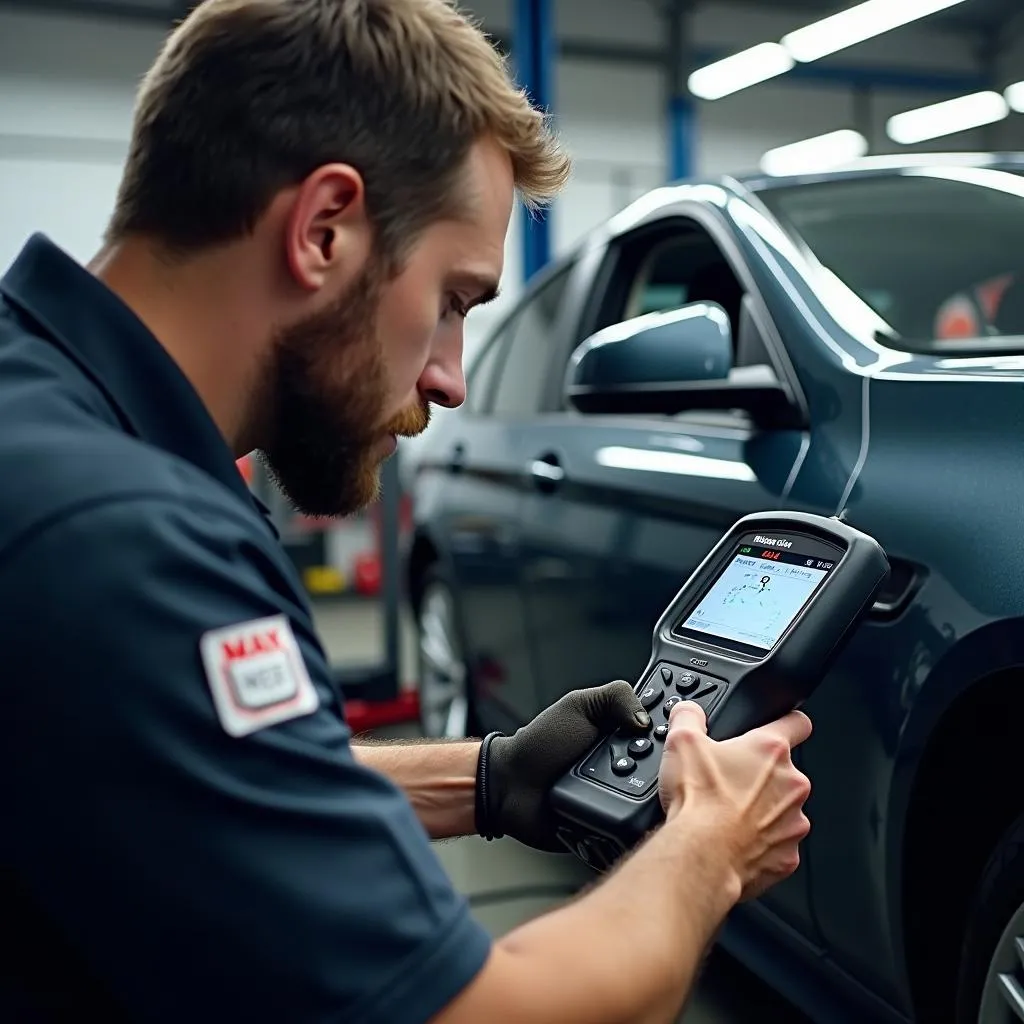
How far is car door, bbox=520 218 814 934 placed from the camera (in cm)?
157

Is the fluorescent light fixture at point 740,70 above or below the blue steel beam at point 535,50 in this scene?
above

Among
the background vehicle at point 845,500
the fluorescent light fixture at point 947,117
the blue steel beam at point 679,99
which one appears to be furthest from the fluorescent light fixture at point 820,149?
the background vehicle at point 845,500

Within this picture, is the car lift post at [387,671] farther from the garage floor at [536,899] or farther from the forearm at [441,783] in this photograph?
the forearm at [441,783]

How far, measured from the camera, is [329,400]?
0.86 m

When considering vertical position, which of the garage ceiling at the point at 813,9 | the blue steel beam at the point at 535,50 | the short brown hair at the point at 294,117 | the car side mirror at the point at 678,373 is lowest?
the car side mirror at the point at 678,373

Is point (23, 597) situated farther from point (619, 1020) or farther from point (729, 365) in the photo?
point (729, 365)

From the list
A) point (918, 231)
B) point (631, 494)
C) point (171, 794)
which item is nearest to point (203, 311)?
point (171, 794)

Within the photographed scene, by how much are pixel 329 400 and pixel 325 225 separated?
0.13 metres

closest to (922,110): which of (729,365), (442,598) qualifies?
(442,598)

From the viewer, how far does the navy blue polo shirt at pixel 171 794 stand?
0.59 m

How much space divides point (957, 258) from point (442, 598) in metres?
1.48

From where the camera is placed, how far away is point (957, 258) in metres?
2.05

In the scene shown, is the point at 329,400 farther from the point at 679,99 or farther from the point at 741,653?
the point at 679,99

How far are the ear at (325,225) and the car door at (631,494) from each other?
2.58 feet
